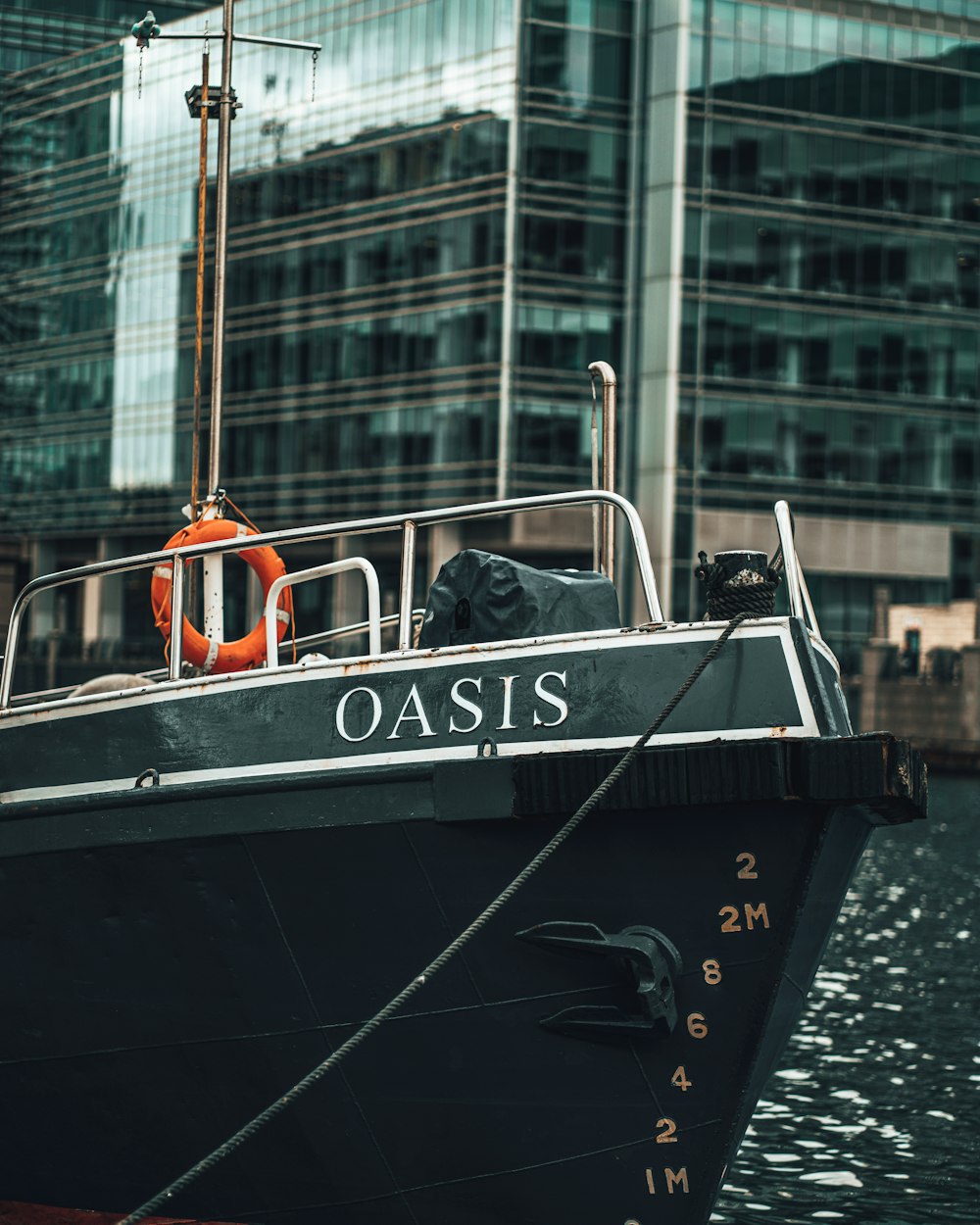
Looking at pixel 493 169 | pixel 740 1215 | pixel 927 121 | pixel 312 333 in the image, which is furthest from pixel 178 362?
pixel 740 1215

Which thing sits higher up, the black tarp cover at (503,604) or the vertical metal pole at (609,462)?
the vertical metal pole at (609,462)

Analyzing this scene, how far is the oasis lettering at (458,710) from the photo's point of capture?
24.3 feet

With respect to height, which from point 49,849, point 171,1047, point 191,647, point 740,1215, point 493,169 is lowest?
point 740,1215

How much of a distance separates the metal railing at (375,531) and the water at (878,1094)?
4726mm

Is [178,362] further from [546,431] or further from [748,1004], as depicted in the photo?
[748,1004]

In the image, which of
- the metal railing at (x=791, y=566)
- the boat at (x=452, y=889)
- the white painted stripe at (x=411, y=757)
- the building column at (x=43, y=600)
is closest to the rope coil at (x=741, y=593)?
the boat at (x=452, y=889)

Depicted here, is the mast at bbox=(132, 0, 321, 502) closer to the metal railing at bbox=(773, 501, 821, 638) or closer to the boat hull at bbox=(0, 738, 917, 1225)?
the boat hull at bbox=(0, 738, 917, 1225)

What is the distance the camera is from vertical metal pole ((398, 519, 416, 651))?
7723 millimetres

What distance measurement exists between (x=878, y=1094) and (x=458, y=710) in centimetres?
779

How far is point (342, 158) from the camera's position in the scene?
6116 centimetres

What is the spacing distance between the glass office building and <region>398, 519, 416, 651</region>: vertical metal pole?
4778 cm

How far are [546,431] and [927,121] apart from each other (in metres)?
17.1

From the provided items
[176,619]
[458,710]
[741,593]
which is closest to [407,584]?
[458,710]

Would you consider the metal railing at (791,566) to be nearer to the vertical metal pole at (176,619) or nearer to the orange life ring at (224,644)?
the orange life ring at (224,644)
